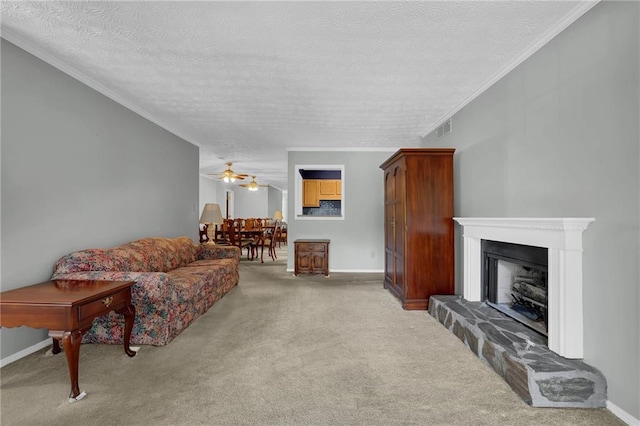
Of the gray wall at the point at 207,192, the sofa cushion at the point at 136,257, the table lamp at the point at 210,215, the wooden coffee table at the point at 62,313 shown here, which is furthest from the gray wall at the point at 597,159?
the gray wall at the point at 207,192

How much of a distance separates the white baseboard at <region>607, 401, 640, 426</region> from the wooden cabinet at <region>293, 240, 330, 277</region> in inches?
160

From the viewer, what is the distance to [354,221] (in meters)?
5.88

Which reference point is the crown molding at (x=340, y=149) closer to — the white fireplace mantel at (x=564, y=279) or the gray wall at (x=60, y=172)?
the gray wall at (x=60, y=172)

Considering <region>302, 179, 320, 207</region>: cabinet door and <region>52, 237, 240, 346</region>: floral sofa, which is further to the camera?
<region>302, 179, 320, 207</region>: cabinet door

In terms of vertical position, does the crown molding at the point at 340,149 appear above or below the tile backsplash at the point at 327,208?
above

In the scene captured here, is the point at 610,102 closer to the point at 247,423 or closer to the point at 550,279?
the point at 550,279

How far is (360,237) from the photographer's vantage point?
5879 millimetres

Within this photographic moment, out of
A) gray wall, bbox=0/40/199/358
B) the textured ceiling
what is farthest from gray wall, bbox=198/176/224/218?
the textured ceiling

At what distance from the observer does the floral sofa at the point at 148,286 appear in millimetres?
2453

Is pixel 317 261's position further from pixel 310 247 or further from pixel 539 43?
pixel 539 43

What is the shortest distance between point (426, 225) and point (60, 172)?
12.6 feet

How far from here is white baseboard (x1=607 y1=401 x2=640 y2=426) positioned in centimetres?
160

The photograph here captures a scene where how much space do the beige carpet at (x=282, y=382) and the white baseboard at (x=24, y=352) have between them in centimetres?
6

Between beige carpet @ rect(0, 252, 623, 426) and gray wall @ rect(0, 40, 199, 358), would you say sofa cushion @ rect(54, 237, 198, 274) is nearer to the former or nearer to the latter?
gray wall @ rect(0, 40, 199, 358)
